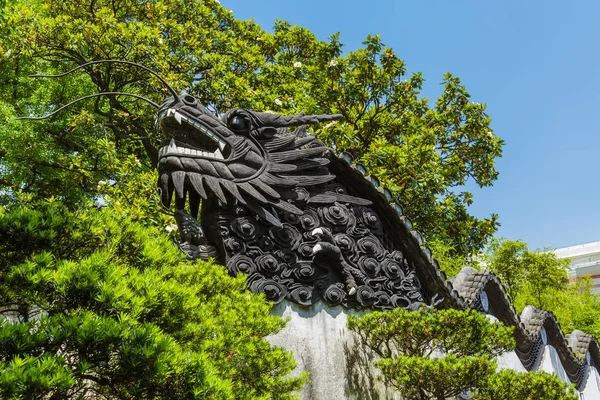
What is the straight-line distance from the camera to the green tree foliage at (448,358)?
14.3 feet

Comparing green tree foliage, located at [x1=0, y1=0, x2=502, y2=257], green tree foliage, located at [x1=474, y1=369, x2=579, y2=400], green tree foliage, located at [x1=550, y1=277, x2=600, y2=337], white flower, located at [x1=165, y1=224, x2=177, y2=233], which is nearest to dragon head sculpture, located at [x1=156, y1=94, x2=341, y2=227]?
white flower, located at [x1=165, y1=224, x2=177, y2=233]

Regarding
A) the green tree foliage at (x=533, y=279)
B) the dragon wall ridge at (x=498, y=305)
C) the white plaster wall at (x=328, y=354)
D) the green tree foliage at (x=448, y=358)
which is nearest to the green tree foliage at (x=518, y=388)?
the green tree foliage at (x=448, y=358)

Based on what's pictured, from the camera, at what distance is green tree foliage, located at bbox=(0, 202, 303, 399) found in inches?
92.0

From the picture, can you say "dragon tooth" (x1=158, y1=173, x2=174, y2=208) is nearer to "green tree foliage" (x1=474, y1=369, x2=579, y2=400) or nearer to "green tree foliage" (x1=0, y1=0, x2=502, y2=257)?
"green tree foliage" (x1=474, y1=369, x2=579, y2=400)

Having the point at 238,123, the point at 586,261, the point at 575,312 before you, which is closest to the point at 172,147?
the point at 238,123

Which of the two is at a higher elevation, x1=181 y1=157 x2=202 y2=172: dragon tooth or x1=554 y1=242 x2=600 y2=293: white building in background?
x1=554 y1=242 x2=600 y2=293: white building in background

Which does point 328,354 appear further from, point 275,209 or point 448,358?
point 275,209

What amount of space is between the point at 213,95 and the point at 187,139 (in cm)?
543

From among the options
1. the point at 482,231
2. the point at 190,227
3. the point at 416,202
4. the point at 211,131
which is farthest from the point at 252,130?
the point at 482,231

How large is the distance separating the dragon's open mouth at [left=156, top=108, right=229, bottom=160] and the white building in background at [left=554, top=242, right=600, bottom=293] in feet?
110

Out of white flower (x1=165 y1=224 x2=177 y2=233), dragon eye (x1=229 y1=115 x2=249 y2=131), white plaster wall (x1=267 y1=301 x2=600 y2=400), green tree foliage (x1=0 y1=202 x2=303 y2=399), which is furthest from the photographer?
white flower (x1=165 y1=224 x2=177 y2=233)

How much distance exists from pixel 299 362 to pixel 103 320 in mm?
2525

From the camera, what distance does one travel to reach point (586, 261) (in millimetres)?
34406

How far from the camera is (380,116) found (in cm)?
1160
